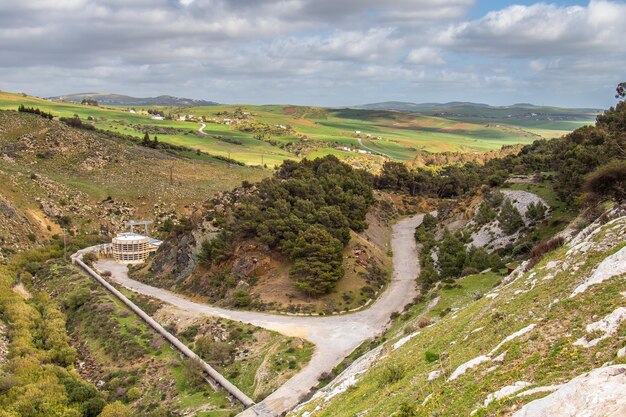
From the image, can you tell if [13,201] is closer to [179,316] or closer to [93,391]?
[179,316]

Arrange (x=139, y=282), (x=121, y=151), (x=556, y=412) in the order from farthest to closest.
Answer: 1. (x=121, y=151)
2. (x=139, y=282)
3. (x=556, y=412)

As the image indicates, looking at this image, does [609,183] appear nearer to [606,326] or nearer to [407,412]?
[606,326]

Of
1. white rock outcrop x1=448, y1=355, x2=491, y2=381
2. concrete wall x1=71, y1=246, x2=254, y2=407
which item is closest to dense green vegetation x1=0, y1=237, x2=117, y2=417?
concrete wall x1=71, y1=246, x2=254, y2=407

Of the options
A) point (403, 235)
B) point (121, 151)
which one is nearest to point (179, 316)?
point (403, 235)

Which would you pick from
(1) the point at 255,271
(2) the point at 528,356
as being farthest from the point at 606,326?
(1) the point at 255,271

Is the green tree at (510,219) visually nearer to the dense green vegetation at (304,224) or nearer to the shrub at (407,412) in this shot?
the dense green vegetation at (304,224)

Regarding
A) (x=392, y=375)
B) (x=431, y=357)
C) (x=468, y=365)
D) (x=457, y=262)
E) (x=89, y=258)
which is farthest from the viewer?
(x=89, y=258)
